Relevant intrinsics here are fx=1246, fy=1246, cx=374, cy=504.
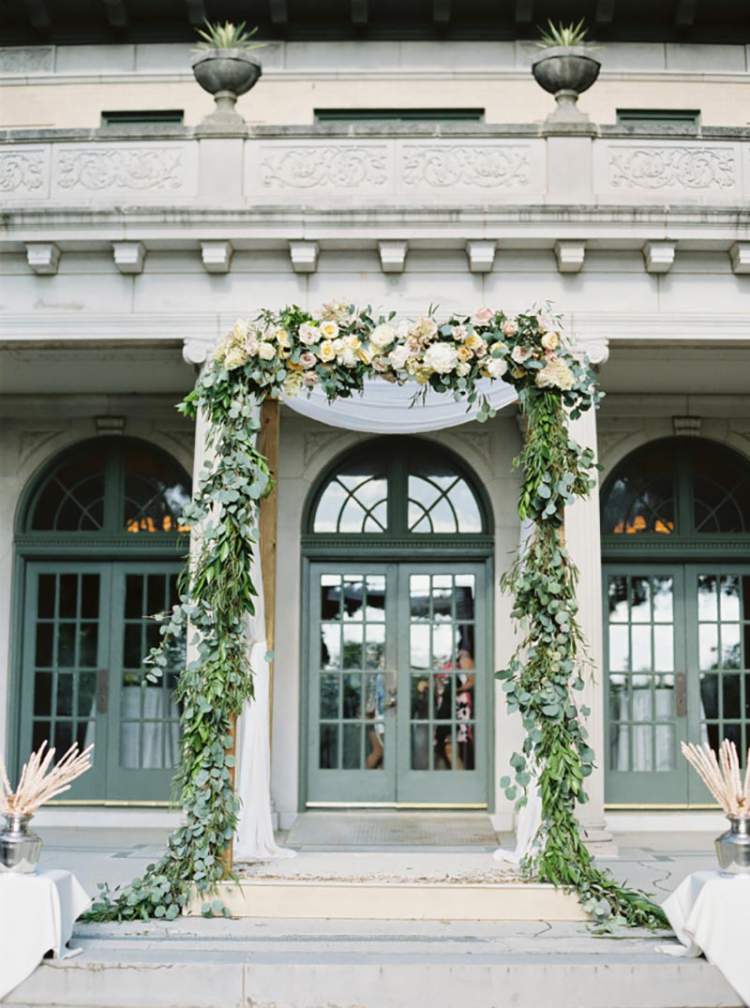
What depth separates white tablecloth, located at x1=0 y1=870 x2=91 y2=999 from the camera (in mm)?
6766

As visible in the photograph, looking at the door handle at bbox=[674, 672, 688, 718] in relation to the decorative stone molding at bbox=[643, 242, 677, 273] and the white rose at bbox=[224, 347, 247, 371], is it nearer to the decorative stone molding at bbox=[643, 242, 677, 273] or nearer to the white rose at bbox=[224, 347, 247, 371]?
the decorative stone molding at bbox=[643, 242, 677, 273]

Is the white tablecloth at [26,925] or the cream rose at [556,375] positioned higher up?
the cream rose at [556,375]

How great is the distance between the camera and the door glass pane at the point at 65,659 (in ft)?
44.1

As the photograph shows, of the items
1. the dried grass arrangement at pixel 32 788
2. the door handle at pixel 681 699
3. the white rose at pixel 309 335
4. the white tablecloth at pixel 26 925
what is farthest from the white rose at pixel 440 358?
the door handle at pixel 681 699

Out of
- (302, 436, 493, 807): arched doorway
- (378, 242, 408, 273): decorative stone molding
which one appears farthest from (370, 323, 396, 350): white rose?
(302, 436, 493, 807): arched doorway

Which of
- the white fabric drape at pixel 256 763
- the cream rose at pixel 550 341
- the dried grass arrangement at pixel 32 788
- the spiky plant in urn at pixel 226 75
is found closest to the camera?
the dried grass arrangement at pixel 32 788

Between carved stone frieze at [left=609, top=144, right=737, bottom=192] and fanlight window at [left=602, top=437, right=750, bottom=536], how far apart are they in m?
3.43

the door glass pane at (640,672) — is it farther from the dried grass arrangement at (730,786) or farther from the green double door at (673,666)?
the dried grass arrangement at (730,786)

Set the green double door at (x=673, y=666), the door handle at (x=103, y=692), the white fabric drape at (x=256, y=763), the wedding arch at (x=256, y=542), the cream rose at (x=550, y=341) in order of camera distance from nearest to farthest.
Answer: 1. the wedding arch at (x=256, y=542)
2. the cream rose at (x=550, y=341)
3. the white fabric drape at (x=256, y=763)
4. the green double door at (x=673, y=666)
5. the door handle at (x=103, y=692)

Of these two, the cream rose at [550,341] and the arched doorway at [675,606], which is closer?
the cream rose at [550,341]

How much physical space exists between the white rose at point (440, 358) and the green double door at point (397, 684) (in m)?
5.10

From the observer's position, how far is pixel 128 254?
35.3 feet

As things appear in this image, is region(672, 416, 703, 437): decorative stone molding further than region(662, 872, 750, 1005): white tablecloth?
Yes

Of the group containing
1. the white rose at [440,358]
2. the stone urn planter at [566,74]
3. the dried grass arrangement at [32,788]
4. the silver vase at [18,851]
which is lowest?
the silver vase at [18,851]
